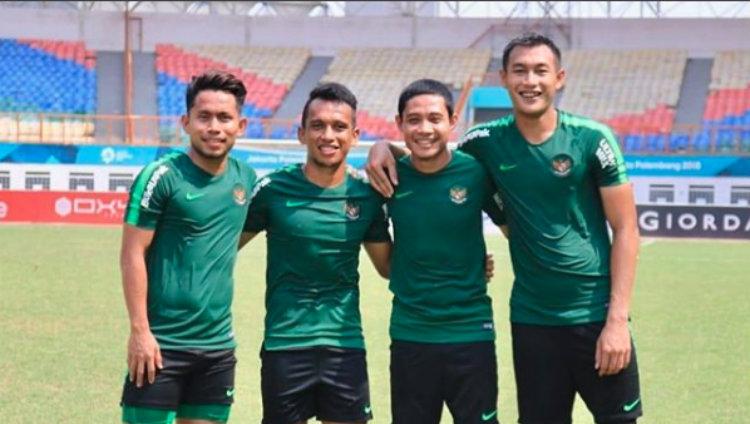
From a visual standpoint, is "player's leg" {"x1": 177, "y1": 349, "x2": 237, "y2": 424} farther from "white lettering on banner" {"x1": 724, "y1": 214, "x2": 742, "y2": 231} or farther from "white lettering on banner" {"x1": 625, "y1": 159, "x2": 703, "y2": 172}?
"white lettering on banner" {"x1": 625, "y1": 159, "x2": 703, "y2": 172}

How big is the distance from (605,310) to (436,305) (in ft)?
2.21

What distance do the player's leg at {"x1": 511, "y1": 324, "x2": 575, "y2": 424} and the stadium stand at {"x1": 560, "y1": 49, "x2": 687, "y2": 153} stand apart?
27.4 meters

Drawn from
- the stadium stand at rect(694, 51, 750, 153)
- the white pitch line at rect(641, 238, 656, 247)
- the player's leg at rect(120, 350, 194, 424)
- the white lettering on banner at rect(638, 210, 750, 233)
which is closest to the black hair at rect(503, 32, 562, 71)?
the player's leg at rect(120, 350, 194, 424)

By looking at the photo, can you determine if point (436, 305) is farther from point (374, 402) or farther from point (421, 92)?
point (374, 402)

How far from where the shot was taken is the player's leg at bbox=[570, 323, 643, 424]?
189 inches

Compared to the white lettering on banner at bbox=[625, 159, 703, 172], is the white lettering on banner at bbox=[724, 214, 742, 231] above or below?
below

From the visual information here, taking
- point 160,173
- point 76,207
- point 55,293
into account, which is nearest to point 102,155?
point 76,207

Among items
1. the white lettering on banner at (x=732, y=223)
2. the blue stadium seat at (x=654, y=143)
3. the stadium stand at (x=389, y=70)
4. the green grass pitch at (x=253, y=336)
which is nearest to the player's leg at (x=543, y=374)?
the green grass pitch at (x=253, y=336)

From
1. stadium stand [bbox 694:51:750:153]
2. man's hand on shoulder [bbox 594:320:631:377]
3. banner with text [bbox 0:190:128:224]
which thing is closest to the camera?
man's hand on shoulder [bbox 594:320:631:377]

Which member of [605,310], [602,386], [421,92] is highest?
[421,92]

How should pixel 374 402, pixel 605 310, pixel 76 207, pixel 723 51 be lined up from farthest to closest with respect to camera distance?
pixel 723 51 < pixel 76 207 < pixel 374 402 < pixel 605 310

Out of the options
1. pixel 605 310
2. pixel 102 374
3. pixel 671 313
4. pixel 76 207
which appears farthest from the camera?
pixel 76 207

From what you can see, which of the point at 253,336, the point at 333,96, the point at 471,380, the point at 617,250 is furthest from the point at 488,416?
the point at 253,336

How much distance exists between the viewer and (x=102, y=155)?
995 inches
